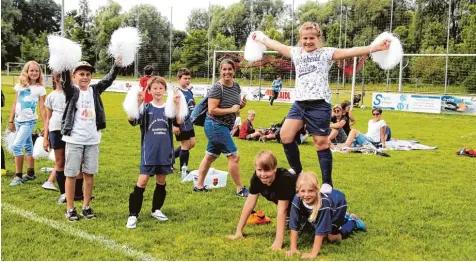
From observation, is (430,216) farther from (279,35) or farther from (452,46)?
(279,35)

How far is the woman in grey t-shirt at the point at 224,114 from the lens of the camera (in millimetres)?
6262

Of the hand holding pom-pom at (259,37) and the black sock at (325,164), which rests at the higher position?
the hand holding pom-pom at (259,37)

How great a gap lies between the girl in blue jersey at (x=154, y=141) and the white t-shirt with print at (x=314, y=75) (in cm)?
134

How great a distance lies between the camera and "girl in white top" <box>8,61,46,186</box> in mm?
7047

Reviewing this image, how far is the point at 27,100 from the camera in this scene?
23.3 feet

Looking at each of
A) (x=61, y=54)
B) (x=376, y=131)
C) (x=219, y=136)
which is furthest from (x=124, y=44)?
(x=376, y=131)

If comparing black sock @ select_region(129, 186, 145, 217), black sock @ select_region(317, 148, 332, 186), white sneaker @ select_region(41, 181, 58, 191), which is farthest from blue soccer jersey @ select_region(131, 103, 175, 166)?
white sneaker @ select_region(41, 181, 58, 191)

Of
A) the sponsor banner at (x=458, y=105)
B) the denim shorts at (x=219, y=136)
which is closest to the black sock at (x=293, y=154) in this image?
the denim shorts at (x=219, y=136)

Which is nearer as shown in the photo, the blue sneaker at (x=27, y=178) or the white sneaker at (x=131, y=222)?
the white sneaker at (x=131, y=222)

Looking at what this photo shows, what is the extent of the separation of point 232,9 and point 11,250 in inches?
1709

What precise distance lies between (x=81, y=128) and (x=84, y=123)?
63 millimetres

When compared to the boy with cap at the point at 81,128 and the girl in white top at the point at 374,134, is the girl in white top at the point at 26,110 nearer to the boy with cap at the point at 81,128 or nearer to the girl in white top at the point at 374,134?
the boy with cap at the point at 81,128

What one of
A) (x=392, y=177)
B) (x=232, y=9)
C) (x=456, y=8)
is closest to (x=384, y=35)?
(x=392, y=177)

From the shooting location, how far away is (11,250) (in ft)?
14.1
